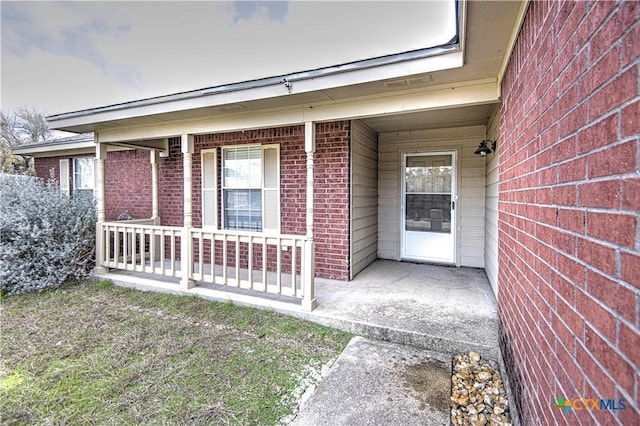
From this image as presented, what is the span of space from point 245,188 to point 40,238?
3422 mm

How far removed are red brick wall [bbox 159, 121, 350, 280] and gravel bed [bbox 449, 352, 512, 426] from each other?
7.83ft

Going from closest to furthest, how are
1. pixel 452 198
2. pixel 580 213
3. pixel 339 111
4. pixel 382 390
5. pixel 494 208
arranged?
1. pixel 580 213
2. pixel 382 390
3. pixel 339 111
4. pixel 494 208
5. pixel 452 198

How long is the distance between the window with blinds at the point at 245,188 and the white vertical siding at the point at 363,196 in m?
1.41

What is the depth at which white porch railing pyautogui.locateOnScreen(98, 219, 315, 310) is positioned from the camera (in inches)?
150

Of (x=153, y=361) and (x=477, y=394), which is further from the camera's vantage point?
(x=153, y=361)

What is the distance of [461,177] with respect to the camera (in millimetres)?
5625

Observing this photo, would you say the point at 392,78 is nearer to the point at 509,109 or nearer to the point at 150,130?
the point at 509,109

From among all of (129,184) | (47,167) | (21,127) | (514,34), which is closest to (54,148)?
(47,167)

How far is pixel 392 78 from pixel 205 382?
3270 millimetres

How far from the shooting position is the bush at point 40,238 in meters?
4.76

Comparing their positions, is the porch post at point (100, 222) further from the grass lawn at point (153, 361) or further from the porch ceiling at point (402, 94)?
the grass lawn at point (153, 361)

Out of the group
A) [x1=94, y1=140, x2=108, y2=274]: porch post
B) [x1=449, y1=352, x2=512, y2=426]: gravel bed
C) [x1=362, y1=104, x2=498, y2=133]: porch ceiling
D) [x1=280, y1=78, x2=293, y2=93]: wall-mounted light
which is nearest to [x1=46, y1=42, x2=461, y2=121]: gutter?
[x1=280, y1=78, x2=293, y2=93]: wall-mounted light

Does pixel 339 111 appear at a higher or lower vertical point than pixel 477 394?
higher

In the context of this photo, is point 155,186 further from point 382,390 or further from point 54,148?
point 382,390
